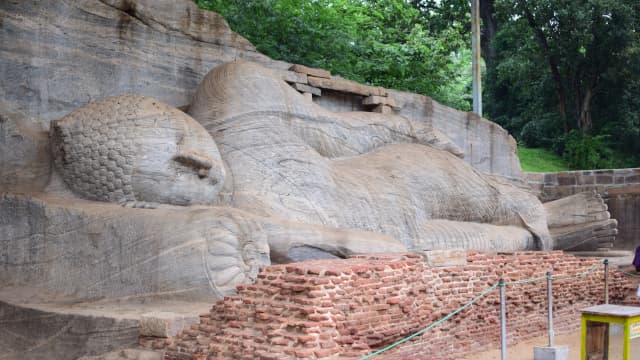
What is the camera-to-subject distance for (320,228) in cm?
635

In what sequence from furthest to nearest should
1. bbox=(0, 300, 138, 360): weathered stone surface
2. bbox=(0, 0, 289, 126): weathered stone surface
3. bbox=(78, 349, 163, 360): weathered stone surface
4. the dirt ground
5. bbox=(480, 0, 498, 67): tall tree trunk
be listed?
bbox=(480, 0, 498, 67): tall tree trunk → bbox=(0, 0, 289, 126): weathered stone surface → the dirt ground → bbox=(0, 300, 138, 360): weathered stone surface → bbox=(78, 349, 163, 360): weathered stone surface

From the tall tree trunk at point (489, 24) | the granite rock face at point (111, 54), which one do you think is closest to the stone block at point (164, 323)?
the granite rock face at point (111, 54)

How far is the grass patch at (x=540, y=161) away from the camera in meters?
20.1

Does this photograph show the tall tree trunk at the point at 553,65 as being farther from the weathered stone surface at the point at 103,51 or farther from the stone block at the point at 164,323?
the stone block at the point at 164,323

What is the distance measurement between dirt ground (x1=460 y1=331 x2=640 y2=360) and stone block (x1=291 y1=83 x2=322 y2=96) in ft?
12.2

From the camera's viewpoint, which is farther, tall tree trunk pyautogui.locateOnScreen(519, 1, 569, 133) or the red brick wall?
tall tree trunk pyautogui.locateOnScreen(519, 1, 569, 133)

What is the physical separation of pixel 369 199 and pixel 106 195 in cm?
275

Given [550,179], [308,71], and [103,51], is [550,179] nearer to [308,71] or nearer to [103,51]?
[308,71]

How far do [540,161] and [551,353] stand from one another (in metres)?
15.9

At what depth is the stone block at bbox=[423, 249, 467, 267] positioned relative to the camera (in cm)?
568

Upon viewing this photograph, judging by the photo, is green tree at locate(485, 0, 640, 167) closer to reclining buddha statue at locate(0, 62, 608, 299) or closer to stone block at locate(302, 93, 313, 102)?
reclining buddha statue at locate(0, 62, 608, 299)

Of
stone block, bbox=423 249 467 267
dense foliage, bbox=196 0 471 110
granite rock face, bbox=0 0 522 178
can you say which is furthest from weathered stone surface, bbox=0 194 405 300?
dense foliage, bbox=196 0 471 110

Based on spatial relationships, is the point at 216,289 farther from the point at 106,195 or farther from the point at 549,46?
the point at 549,46

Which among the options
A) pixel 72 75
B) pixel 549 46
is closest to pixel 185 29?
pixel 72 75
